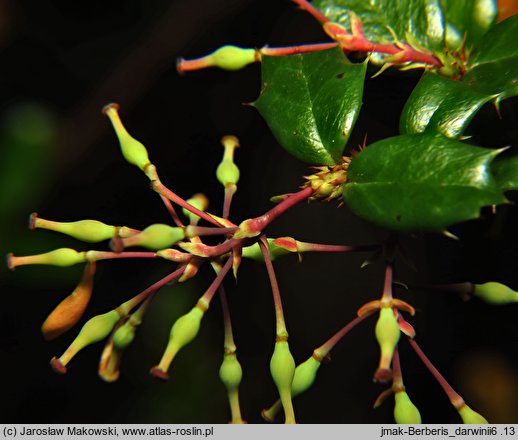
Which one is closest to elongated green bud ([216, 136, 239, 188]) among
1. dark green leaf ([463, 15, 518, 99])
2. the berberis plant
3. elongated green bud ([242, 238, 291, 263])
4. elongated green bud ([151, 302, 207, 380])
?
the berberis plant

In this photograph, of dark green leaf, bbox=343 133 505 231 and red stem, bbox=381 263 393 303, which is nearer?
dark green leaf, bbox=343 133 505 231

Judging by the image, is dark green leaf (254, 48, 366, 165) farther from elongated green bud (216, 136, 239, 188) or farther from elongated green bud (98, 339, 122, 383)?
elongated green bud (98, 339, 122, 383)

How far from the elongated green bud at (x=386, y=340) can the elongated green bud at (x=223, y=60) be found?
1.13 ft

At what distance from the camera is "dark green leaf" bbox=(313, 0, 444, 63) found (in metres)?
0.87

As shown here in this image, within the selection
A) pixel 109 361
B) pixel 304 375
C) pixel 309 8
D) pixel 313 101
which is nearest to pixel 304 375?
pixel 304 375

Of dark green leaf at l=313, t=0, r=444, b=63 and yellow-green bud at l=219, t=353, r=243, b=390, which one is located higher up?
dark green leaf at l=313, t=0, r=444, b=63

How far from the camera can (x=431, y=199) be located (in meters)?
0.60

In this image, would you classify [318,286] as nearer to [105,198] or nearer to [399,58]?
[105,198]

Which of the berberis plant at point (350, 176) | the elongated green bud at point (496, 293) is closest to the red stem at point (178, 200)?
the berberis plant at point (350, 176)

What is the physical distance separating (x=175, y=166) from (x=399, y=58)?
3.65 feet

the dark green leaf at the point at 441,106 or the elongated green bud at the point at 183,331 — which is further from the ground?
the dark green leaf at the point at 441,106

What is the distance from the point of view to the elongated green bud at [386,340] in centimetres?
62

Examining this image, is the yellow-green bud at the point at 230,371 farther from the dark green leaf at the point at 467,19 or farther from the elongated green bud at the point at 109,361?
the dark green leaf at the point at 467,19

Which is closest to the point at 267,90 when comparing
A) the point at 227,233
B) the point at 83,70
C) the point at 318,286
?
the point at 227,233
